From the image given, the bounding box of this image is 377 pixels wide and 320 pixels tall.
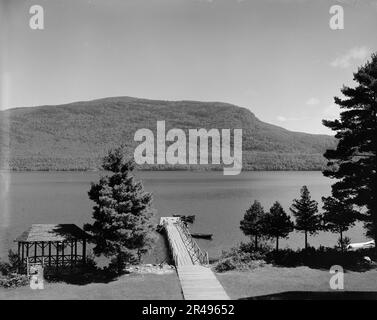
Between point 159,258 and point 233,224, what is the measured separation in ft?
66.3

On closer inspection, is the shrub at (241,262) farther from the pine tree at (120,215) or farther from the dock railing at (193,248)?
the pine tree at (120,215)

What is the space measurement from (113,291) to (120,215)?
15.4 feet

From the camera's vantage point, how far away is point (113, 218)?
2405cm

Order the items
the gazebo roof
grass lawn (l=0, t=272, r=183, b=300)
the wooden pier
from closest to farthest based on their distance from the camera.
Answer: grass lawn (l=0, t=272, r=183, b=300)
the wooden pier
the gazebo roof

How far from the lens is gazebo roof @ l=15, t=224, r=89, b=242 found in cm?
2383

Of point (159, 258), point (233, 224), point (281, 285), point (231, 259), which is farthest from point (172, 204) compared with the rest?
point (281, 285)

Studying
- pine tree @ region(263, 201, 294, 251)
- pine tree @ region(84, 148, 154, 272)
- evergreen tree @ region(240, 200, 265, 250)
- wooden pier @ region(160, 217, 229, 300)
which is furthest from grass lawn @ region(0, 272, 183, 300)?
evergreen tree @ region(240, 200, 265, 250)

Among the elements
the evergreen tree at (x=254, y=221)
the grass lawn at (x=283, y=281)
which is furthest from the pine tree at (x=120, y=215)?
the evergreen tree at (x=254, y=221)

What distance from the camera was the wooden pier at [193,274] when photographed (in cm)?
2008

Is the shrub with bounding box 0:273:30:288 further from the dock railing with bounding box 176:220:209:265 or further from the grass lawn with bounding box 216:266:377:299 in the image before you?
the dock railing with bounding box 176:220:209:265

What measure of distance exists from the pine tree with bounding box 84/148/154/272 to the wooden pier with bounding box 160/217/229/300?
3.28 m

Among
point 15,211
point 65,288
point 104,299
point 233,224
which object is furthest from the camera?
point 15,211

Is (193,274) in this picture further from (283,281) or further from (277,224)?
(277,224)
